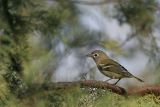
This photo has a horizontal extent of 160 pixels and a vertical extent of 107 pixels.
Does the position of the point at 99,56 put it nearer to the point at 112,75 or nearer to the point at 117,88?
the point at 112,75

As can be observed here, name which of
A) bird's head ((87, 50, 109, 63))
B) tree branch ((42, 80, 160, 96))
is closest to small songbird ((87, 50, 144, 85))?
bird's head ((87, 50, 109, 63))

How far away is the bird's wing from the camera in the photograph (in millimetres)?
2512

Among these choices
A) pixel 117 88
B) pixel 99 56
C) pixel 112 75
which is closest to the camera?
pixel 117 88

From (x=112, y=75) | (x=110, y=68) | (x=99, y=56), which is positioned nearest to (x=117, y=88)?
(x=112, y=75)

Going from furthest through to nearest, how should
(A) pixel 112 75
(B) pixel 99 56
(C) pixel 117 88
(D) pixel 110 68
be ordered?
(B) pixel 99 56, (D) pixel 110 68, (A) pixel 112 75, (C) pixel 117 88

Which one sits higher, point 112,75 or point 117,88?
point 117,88

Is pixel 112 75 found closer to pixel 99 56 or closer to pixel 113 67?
pixel 113 67

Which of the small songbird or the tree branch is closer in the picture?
the tree branch

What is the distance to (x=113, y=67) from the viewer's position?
2.65 m

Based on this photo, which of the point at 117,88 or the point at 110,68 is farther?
the point at 110,68

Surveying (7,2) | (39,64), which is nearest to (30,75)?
(39,64)

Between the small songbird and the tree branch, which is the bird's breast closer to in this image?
the small songbird

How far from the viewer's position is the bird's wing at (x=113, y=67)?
2512mm

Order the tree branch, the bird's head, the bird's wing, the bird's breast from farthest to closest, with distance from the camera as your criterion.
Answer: the bird's head
the bird's wing
the bird's breast
the tree branch
